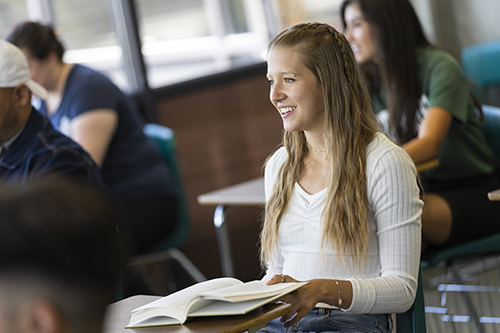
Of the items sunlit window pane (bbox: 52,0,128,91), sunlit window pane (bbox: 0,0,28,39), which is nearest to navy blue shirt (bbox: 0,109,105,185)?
sunlit window pane (bbox: 0,0,28,39)

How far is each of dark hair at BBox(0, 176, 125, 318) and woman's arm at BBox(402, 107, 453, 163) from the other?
202 centimetres

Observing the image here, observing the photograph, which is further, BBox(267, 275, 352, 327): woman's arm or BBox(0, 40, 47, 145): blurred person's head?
BBox(0, 40, 47, 145): blurred person's head

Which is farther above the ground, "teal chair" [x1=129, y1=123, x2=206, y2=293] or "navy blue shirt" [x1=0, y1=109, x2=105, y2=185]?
"navy blue shirt" [x1=0, y1=109, x2=105, y2=185]

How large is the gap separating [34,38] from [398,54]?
5.14 feet

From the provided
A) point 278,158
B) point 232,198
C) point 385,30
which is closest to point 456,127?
point 385,30

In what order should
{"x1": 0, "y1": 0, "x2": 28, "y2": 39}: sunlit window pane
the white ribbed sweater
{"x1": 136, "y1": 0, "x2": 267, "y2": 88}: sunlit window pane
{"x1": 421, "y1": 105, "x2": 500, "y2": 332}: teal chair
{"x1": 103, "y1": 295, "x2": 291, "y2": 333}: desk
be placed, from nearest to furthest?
{"x1": 103, "y1": 295, "x2": 291, "y2": 333}: desk, the white ribbed sweater, {"x1": 421, "y1": 105, "x2": 500, "y2": 332}: teal chair, {"x1": 0, "y1": 0, "x2": 28, "y2": 39}: sunlit window pane, {"x1": 136, "y1": 0, "x2": 267, "y2": 88}: sunlit window pane

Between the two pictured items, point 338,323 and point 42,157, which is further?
point 42,157

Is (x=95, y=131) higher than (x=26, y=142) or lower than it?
lower

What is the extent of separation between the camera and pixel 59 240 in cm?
76

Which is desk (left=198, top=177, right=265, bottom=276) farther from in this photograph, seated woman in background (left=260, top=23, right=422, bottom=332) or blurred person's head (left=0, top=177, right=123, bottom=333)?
blurred person's head (left=0, top=177, right=123, bottom=333)

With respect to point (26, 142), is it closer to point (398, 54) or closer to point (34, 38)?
point (34, 38)

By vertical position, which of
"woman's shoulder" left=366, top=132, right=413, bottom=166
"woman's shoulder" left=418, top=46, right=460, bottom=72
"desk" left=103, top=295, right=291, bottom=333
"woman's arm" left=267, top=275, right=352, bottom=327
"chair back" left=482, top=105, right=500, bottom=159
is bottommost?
"chair back" left=482, top=105, right=500, bottom=159

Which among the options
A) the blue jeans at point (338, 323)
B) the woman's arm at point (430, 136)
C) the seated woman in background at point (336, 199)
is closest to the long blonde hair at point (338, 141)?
the seated woman in background at point (336, 199)

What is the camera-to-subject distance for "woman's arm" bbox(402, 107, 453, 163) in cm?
272
